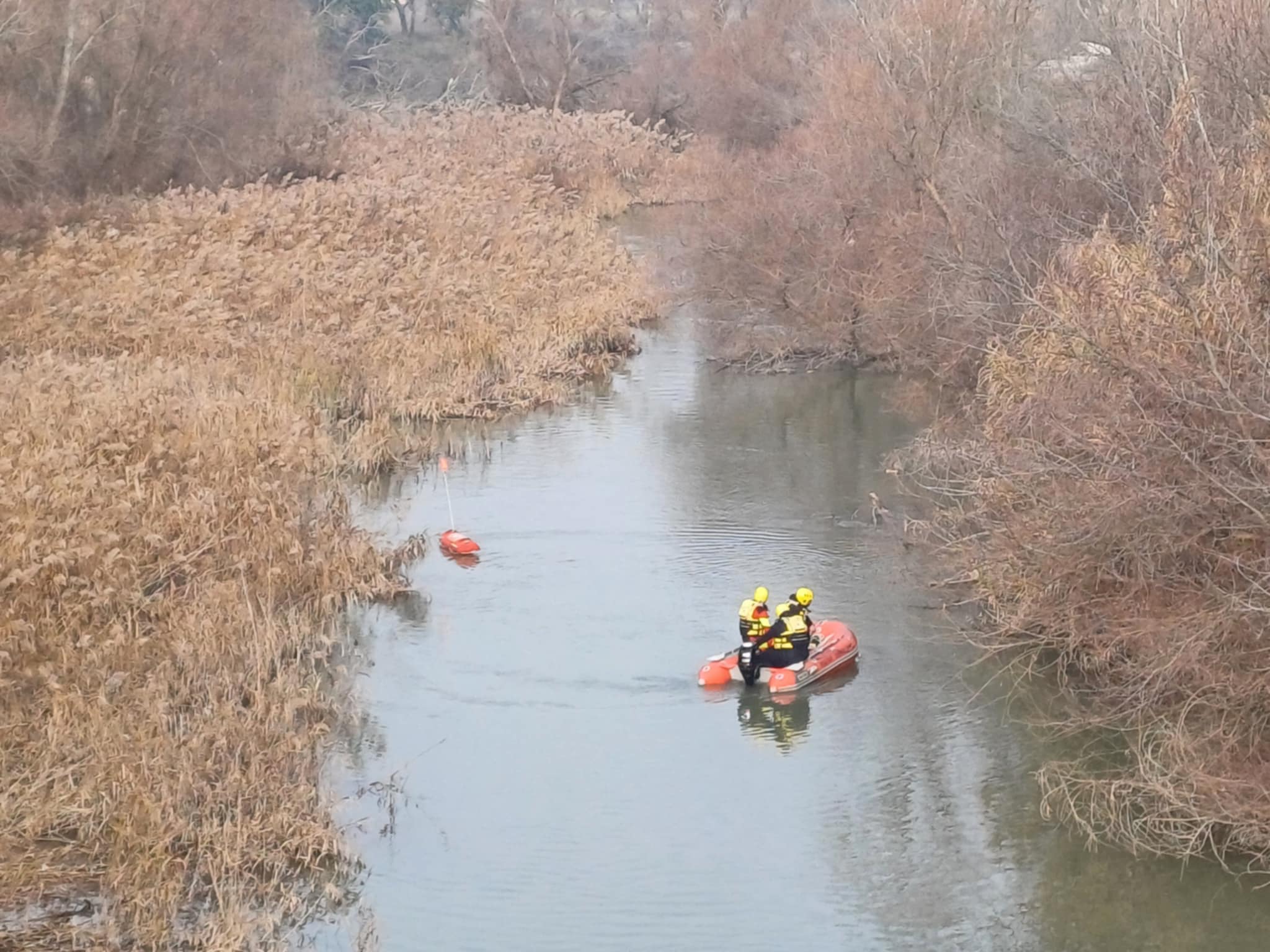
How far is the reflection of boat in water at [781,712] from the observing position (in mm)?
11234

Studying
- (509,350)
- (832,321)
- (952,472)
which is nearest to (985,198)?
(952,472)

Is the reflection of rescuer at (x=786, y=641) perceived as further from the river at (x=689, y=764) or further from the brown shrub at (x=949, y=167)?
the brown shrub at (x=949, y=167)

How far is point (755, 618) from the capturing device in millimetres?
11633

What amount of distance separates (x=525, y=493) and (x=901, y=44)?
734cm

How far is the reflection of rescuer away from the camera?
11.6 metres

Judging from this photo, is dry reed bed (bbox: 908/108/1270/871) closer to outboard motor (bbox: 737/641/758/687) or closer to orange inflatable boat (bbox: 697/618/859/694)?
orange inflatable boat (bbox: 697/618/859/694)

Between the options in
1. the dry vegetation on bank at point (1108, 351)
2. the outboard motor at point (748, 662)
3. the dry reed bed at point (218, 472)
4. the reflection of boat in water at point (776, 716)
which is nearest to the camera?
the dry vegetation on bank at point (1108, 351)

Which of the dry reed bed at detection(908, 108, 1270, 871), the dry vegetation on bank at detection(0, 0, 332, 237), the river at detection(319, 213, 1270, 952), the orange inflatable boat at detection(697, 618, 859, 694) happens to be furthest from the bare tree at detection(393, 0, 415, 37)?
the dry reed bed at detection(908, 108, 1270, 871)

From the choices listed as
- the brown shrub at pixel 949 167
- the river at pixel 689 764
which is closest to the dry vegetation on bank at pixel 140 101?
the brown shrub at pixel 949 167

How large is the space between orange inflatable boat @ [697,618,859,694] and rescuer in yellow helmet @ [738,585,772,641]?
4.2 inches

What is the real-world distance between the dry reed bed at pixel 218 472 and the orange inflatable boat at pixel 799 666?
105 inches

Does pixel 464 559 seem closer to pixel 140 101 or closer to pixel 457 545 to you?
pixel 457 545

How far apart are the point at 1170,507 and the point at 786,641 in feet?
10.8

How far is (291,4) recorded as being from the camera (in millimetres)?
31750
